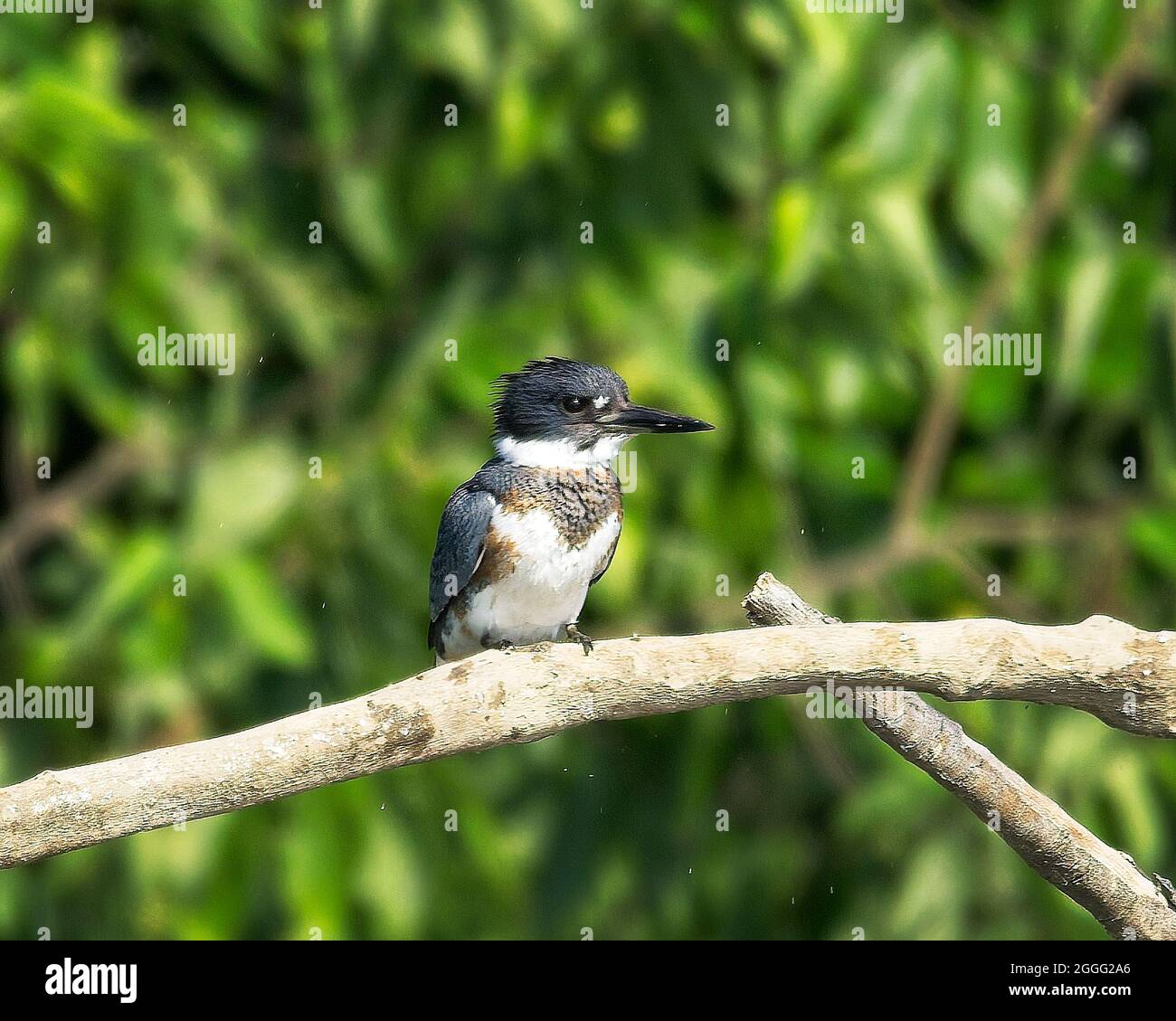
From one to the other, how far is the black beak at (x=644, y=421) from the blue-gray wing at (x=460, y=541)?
0.76ft

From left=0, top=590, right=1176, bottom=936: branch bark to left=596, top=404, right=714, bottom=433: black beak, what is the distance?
0.66 meters

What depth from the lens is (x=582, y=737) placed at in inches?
139

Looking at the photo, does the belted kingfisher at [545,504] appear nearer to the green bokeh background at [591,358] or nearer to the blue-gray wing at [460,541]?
the blue-gray wing at [460,541]

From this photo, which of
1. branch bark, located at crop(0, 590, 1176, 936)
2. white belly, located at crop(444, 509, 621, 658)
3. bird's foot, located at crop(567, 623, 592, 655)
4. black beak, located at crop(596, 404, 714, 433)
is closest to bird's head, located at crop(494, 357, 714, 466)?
black beak, located at crop(596, 404, 714, 433)

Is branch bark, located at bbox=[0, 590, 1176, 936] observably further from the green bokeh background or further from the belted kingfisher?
the green bokeh background

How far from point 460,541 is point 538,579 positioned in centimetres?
18

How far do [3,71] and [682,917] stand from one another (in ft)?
7.52

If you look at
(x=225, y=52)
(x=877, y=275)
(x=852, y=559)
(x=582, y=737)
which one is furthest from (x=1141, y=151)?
(x=225, y=52)

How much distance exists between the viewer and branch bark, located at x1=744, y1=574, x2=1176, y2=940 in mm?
1827

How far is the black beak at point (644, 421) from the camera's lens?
8.16ft

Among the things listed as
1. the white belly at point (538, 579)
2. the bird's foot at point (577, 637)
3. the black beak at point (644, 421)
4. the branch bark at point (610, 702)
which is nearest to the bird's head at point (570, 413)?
the black beak at point (644, 421)

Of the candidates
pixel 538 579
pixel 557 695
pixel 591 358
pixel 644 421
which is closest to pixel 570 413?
pixel 644 421

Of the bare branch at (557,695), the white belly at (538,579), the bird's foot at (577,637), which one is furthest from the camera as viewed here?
the white belly at (538,579)

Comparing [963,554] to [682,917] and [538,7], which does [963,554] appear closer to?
[682,917]
